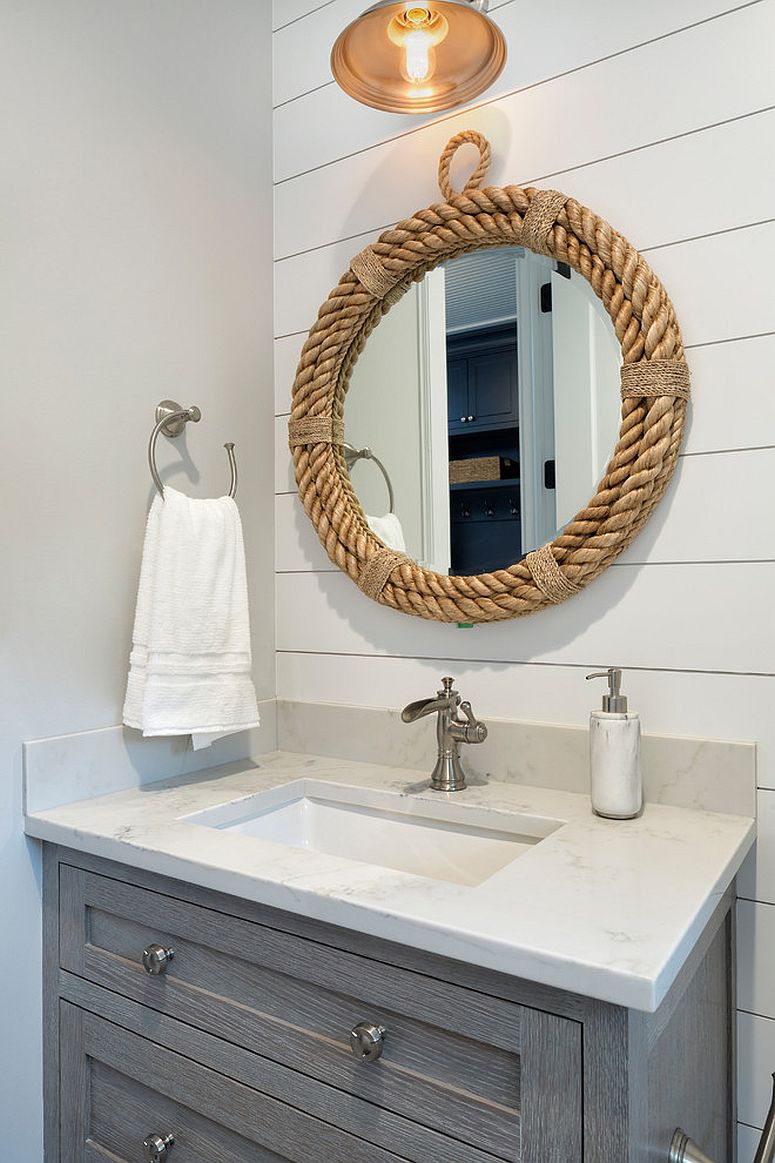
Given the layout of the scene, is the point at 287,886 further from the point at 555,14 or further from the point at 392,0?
the point at 555,14

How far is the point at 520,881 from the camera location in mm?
869

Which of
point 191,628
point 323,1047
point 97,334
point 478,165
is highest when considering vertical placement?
point 478,165

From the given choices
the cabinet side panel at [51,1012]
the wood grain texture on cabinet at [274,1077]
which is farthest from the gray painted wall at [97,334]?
the wood grain texture on cabinet at [274,1077]

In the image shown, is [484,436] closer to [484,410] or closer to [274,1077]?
[484,410]

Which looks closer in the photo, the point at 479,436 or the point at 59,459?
the point at 59,459

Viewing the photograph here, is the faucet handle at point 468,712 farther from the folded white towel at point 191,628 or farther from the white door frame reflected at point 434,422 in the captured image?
the folded white towel at point 191,628

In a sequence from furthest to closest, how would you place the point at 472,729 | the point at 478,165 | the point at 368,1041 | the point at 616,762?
the point at 478,165, the point at 472,729, the point at 616,762, the point at 368,1041

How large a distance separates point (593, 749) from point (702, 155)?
34.3 inches

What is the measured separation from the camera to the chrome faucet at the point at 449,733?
1.26 meters

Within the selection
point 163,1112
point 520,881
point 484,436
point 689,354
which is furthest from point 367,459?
point 163,1112

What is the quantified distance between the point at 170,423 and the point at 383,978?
949 mm

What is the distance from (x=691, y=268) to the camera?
116cm

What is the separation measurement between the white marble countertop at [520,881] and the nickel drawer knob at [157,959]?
4.8 inches

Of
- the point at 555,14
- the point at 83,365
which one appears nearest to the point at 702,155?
the point at 555,14
